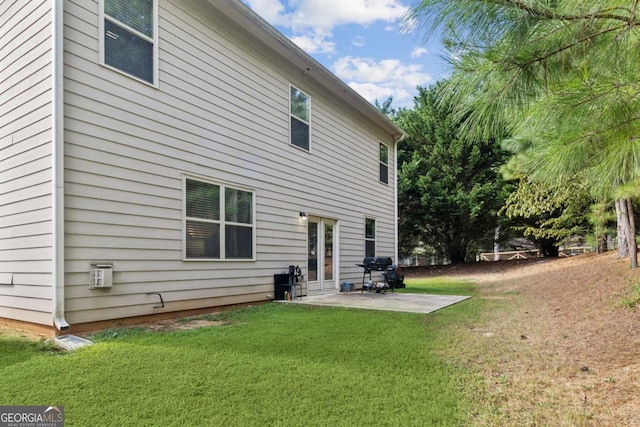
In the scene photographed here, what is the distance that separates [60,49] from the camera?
4094mm

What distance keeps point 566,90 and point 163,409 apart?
3.32 metres

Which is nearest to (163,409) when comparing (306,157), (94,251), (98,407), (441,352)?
(98,407)

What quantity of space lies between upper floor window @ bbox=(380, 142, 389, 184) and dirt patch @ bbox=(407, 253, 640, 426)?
18.1 ft

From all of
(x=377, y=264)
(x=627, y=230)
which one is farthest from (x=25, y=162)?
(x=627, y=230)

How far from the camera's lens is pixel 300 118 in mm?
8078

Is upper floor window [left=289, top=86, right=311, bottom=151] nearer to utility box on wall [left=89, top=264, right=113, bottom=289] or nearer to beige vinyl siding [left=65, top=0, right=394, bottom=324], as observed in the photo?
beige vinyl siding [left=65, top=0, right=394, bottom=324]

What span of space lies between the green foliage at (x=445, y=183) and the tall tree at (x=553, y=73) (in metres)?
13.7

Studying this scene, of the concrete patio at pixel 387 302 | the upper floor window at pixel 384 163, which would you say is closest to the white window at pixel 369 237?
the upper floor window at pixel 384 163

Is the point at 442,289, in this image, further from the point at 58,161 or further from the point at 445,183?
the point at 58,161

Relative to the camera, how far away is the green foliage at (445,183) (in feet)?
53.6

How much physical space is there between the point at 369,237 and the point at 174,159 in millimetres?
6475

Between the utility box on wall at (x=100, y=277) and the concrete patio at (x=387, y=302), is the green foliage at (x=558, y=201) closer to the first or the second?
the concrete patio at (x=387, y=302)

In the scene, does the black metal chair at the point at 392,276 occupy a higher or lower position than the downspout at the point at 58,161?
lower

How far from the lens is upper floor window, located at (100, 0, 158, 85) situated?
15.2 feet
